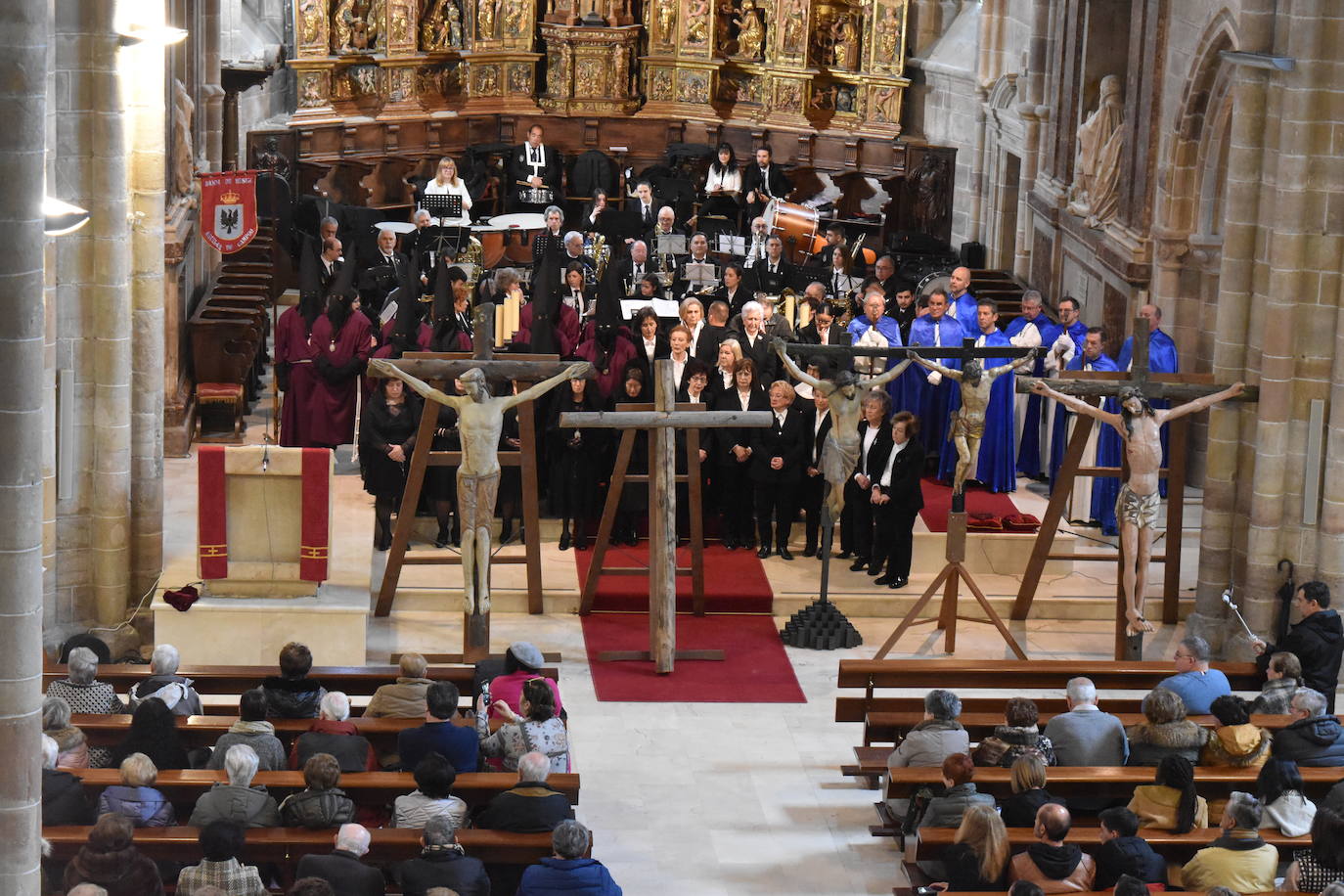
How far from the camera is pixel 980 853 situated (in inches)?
409

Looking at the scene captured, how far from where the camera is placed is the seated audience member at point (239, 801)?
10.5 m

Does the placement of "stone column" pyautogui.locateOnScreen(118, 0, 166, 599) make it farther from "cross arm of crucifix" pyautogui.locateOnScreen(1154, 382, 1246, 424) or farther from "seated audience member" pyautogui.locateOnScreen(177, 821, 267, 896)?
"cross arm of crucifix" pyautogui.locateOnScreen(1154, 382, 1246, 424)

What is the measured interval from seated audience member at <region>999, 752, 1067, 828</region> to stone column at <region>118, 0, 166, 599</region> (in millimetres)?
6749

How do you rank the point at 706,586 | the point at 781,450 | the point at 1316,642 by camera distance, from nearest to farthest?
the point at 1316,642 < the point at 706,586 < the point at 781,450

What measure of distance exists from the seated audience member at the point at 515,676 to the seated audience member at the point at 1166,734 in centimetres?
309

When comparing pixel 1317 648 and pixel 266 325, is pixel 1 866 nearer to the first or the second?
pixel 1317 648

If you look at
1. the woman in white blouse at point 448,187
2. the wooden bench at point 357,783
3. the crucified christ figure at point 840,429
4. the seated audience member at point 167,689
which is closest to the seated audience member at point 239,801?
the wooden bench at point 357,783

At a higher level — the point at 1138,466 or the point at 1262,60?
the point at 1262,60

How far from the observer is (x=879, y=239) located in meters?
25.7

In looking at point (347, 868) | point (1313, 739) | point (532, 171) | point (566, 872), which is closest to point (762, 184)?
point (532, 171)

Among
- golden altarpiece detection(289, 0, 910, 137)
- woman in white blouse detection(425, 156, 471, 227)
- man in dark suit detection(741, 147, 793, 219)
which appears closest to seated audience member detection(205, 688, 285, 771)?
A: woman in white blouse detection(425, 156, 471, 227)

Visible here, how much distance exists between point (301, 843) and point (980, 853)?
3.14 m

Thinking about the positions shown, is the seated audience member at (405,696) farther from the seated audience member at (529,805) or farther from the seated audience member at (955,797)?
the seated audience member at (955,797)

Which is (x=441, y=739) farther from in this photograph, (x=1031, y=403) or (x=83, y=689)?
(x=1031, y=403)
